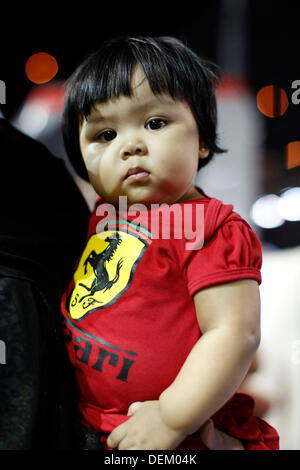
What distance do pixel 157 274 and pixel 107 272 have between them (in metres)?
0.09

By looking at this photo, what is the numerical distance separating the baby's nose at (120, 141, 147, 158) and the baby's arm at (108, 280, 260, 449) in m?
0.22

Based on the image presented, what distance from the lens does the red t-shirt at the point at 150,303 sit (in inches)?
21.9

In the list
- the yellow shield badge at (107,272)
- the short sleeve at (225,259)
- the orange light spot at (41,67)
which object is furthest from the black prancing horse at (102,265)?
the orange light spot at (41,67)

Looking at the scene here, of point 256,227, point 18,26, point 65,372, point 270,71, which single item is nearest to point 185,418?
point 65,372

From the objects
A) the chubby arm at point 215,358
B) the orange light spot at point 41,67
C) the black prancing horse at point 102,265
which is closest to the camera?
the chubby arm at point 215,358

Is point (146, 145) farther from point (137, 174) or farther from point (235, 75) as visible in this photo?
point (235, 75)

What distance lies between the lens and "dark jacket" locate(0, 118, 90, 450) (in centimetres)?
54

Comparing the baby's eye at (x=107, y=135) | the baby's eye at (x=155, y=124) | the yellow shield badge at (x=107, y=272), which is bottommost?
the yellow shield badge at (x=107, y=272)

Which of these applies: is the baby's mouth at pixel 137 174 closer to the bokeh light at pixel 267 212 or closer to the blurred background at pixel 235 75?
the blurred background at pixel 235 75

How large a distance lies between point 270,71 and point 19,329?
854 mm

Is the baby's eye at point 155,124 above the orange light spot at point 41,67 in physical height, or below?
below

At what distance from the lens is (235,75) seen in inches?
42.4

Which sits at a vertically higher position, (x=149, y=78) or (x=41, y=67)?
(x=41, y=67)

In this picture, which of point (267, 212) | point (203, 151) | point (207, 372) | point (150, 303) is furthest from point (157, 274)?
point (267, 212)
